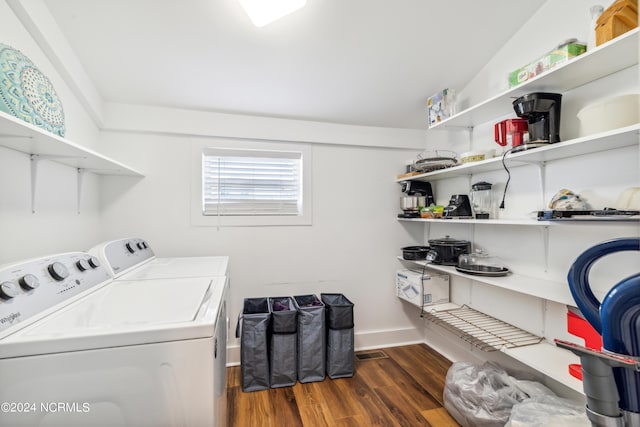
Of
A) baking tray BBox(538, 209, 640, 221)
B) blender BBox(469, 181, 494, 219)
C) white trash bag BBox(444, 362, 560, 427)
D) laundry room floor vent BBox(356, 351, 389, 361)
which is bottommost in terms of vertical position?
laundry room floor vent BBox(356, 351, 389, 361)

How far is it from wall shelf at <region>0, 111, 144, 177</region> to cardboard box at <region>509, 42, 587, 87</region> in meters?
2.01

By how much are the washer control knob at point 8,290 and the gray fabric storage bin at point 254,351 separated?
4.12ft

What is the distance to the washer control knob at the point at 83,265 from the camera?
1145 millimetres

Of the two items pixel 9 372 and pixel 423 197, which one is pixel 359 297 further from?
pixel 9 372

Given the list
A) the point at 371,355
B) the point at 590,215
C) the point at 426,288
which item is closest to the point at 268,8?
the point at 590,215

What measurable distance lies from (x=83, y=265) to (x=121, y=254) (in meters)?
0.36

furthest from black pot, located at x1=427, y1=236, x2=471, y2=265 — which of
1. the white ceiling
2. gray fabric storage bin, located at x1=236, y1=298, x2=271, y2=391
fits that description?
gray fabric storage bin, located at x1=236, y1=298, x2=271, y2=391

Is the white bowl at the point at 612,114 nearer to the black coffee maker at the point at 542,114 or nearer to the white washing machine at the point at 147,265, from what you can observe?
the black coffee maker at the point at 542,114

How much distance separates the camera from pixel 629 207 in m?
1.13

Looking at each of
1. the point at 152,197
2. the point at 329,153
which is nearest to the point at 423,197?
the point at 329,153

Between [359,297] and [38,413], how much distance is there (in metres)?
2.14

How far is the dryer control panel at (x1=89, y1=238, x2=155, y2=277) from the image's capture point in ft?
4.49

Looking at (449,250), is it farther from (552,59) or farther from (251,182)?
(251,182)

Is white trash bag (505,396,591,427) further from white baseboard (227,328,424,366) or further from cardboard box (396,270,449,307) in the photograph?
white baseboard (227,328,424,366)
